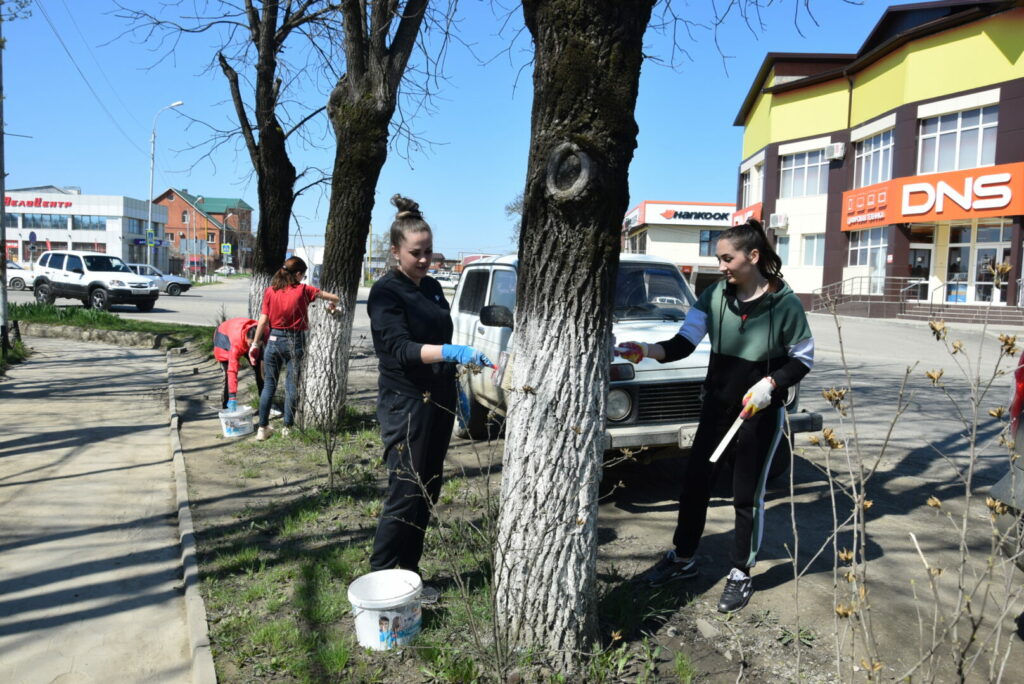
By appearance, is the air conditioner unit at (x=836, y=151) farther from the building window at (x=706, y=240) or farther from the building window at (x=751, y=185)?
the building window at (x=706, y=240)

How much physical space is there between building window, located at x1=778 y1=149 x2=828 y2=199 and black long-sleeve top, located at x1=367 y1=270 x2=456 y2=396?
35.0m

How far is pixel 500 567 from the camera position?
10.1 feet

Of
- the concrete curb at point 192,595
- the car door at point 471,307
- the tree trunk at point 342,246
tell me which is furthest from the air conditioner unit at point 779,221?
the concrete curb at point 192,595

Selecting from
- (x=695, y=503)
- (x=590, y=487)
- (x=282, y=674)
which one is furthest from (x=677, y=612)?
(x=282, y=674)

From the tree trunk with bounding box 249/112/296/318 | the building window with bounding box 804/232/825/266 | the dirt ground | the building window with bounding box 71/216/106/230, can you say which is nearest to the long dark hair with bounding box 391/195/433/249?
the dirt ground

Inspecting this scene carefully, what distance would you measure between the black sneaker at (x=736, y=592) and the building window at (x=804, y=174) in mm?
34475

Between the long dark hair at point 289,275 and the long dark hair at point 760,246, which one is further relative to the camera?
the long dark hair at point 289,275

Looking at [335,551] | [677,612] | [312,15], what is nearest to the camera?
[677,612]

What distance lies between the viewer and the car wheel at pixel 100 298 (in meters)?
25.2

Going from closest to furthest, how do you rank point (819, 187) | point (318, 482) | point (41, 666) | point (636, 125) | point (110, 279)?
1. point (636, 125)
2. point (41, 666)
3. point (318, 482)
4. point (110, 279)
5. point (819, 187)

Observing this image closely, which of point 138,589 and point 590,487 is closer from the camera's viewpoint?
point 590,487

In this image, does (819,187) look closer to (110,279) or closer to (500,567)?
(110,279)

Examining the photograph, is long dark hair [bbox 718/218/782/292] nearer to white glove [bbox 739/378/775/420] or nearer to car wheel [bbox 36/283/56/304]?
white glove [bbox 739/378/775/420]

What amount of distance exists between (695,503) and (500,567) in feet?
4.56
